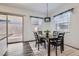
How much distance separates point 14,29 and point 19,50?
498mm

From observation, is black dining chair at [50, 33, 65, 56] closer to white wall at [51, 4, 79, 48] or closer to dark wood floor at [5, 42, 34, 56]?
white wall at [51, 4, 79, 48]

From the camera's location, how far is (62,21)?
2395mm

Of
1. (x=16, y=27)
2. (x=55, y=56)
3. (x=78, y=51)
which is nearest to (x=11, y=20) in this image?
(x=16, y=27)

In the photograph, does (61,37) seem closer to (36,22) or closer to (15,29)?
(36,22)

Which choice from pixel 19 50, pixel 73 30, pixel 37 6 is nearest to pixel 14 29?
pixel 19 50

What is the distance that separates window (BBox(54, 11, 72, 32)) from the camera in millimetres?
2338

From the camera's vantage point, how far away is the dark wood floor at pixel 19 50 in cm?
228

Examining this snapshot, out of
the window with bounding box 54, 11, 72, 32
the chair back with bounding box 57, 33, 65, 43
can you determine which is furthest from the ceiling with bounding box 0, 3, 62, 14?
the chair back with bounding box 57, 33, 65, 43

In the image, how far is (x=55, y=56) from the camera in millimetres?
2326

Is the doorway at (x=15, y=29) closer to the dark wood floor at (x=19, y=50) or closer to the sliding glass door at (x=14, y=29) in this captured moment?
the sliding glass door at (x=14, y=29)

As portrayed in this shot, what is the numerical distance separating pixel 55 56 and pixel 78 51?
530 mm

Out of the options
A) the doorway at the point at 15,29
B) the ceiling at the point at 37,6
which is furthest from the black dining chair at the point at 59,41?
the doorway at the point at 15,29

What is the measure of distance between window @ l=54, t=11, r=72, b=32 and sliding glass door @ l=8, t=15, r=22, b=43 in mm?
855

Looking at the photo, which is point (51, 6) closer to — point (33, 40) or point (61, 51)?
point (33, 40)
